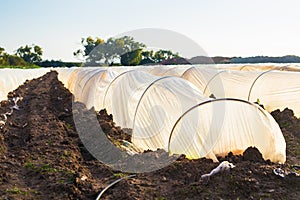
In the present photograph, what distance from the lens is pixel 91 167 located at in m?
6.55

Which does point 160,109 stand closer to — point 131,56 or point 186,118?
point 186,118

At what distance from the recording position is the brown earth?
496 cm

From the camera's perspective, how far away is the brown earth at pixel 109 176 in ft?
16.3

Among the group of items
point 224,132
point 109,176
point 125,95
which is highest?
point 125,95

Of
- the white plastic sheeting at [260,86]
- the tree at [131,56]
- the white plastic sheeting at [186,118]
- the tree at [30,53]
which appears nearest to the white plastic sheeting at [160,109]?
the white plastic sheeting at [186,118]

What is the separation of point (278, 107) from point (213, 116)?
5.41m

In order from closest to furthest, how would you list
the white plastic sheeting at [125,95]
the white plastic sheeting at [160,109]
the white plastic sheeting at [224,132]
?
the white plastic sheeting at [224,132] < the white plastic sheeting at [160,109] < the white plastic sheeting at [125,95]

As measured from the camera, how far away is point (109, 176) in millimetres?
6000

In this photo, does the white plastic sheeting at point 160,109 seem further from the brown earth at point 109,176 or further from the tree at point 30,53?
the tree at point 30,53

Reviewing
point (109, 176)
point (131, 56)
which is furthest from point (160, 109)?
point (131, 56)

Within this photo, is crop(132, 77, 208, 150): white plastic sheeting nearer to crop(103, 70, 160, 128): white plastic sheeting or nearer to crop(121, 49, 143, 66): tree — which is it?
crop(103, 70, 160, 128): white plastic sheeting

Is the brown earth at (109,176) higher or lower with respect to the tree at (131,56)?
lower

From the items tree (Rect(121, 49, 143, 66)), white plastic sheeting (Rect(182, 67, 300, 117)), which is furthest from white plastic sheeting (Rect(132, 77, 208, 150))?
tree (Rect(121, 49, 143, 66))

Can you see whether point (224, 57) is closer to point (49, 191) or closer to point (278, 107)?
point (278, 107)
